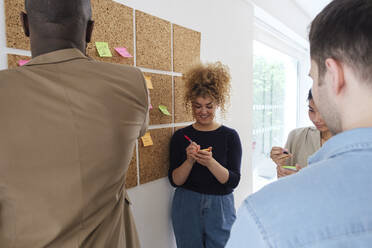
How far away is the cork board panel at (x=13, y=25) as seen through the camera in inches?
36.9

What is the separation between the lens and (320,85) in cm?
55

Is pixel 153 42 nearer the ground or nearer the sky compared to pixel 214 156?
nearer the sky

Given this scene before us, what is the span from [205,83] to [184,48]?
314mm

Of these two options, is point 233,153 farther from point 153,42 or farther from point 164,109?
point 153,42

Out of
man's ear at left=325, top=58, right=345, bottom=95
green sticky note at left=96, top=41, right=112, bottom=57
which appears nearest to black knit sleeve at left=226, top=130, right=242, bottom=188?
green sticky note at left=96, top=41, right=112, bottom=57

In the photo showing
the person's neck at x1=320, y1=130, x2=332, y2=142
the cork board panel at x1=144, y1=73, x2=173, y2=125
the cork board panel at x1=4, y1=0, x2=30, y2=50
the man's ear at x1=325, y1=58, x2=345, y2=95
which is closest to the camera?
the man's ear at x1=325, y1=58, x2=345, y2=95

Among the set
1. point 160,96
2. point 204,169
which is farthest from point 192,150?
point 160,96

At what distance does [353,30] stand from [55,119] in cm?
68

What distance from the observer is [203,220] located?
1.55m

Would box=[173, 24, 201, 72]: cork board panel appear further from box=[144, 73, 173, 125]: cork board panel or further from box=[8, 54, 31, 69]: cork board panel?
box=[8, 54, 31, 69]: cork board panel

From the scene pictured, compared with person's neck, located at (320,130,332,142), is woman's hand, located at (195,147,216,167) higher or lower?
lower

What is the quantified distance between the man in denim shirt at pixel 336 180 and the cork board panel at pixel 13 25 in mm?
1062

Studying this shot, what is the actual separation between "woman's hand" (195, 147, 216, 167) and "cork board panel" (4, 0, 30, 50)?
103 cm

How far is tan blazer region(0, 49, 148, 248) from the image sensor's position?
0.56 meters
